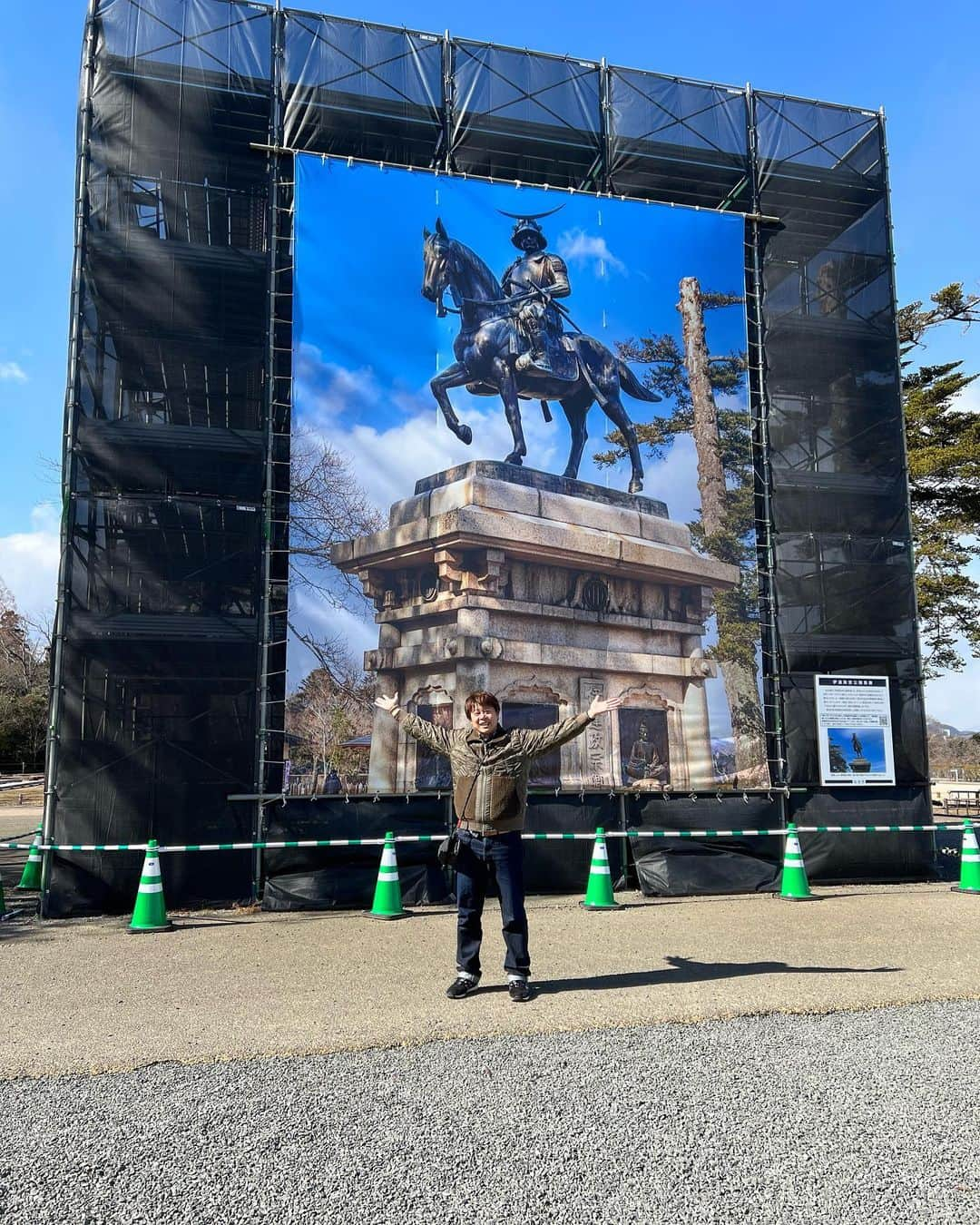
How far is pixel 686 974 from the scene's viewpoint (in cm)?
598

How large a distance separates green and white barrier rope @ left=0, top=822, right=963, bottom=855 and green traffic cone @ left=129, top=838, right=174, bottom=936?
1.06ft

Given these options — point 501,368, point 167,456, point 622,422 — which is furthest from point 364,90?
point 167,456

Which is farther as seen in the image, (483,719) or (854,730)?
→ (854,730)

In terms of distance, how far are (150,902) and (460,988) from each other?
4.01 m

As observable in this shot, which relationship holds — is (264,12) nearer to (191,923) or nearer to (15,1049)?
(191,923)

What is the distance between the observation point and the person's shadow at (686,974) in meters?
5.66

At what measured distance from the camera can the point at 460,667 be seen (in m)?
11.0

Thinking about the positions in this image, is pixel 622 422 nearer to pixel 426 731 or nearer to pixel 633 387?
pixel 633 387

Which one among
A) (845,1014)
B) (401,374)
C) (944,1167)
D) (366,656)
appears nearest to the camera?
(944,1167)

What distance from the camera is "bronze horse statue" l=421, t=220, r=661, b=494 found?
39.2 ft

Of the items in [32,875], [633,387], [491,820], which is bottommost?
[32,875]

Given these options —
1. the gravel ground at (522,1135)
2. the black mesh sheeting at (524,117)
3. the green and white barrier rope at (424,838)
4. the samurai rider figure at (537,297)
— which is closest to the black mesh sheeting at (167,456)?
the green and white barrier rope at (424,838)

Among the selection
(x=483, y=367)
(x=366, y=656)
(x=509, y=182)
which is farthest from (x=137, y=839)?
(x=509, y=182)

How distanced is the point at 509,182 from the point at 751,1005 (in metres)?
10.6
